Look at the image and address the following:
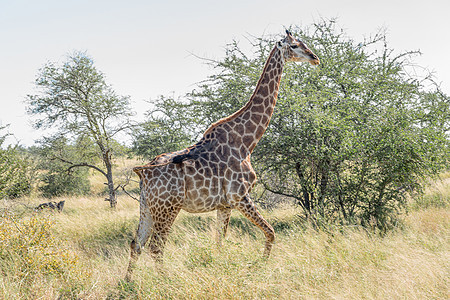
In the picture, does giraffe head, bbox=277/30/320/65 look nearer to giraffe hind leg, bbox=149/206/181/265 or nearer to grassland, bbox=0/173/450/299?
grassland, bbox=0/173/450/299

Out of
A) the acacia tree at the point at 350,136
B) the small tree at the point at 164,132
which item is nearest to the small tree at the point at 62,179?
the small tree at the point at 164,132

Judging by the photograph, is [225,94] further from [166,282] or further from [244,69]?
[166,282]

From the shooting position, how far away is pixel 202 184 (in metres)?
5.00

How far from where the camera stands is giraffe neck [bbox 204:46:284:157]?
211 inches

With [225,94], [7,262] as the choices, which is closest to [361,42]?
[225,94]

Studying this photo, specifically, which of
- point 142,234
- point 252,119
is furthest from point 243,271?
point 252,119

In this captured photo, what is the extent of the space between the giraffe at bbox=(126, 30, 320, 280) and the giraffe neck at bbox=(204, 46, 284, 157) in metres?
0.02

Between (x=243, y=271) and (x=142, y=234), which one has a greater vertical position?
(x=142, y=234)

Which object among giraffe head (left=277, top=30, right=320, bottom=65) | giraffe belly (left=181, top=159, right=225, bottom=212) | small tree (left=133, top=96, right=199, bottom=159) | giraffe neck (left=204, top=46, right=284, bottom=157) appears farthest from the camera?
small tree (left=133, top=96, right=199, bottom=159)

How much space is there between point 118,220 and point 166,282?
247 inches

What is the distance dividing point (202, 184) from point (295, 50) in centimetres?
271

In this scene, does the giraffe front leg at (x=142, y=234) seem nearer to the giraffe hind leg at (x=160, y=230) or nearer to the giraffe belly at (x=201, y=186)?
the giraffe hind leg at (x=160, y=230)

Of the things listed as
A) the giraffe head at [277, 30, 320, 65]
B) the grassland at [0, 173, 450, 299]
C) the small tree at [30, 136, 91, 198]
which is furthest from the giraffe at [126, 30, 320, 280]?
the small tree at [30, 136, 91, 198]

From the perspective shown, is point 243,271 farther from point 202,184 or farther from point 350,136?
point 350,136
